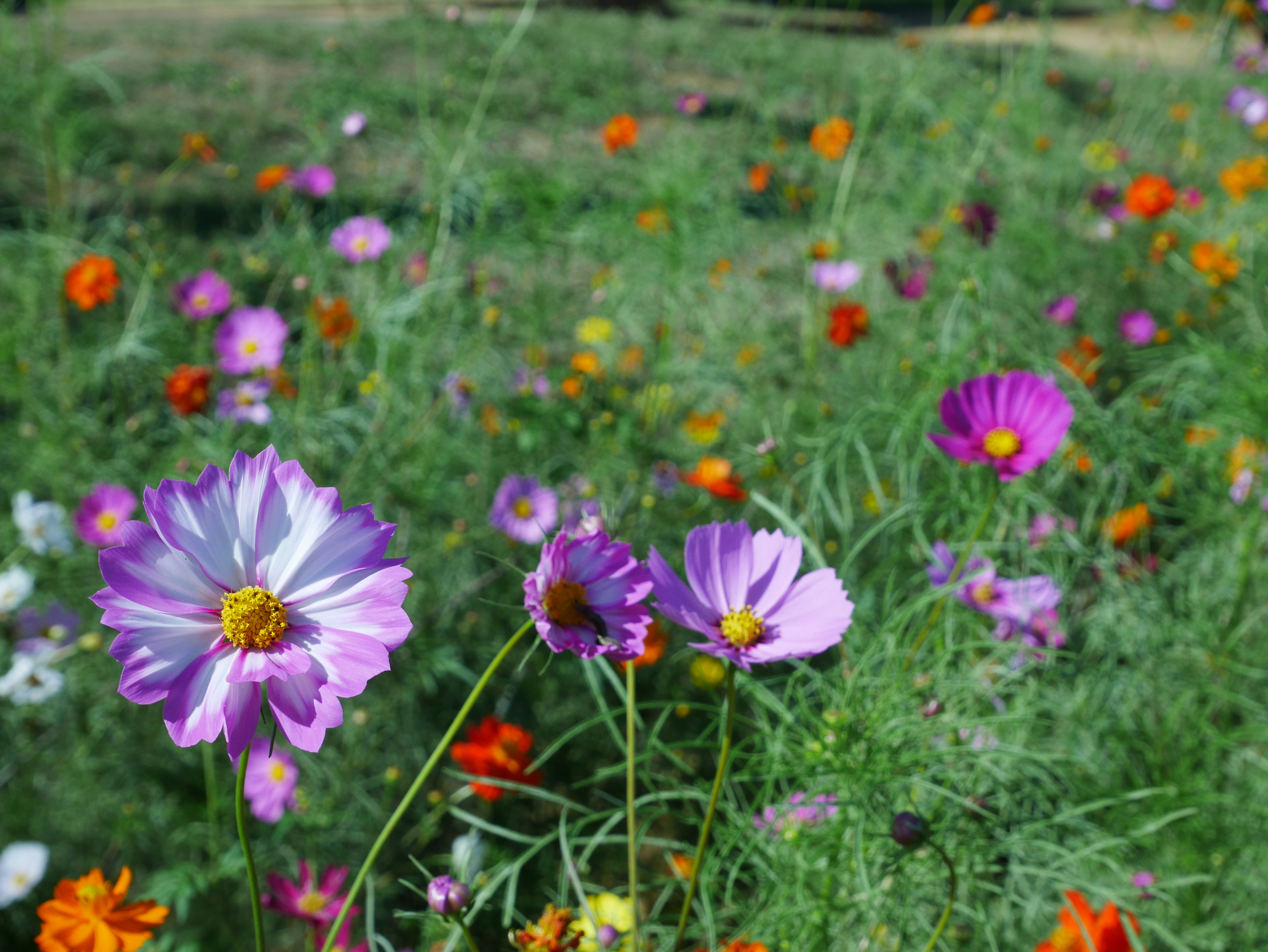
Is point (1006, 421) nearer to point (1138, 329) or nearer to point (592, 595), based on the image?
point (592, 595)

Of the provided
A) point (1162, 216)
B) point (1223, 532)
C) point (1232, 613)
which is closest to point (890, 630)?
point (1232, 613)

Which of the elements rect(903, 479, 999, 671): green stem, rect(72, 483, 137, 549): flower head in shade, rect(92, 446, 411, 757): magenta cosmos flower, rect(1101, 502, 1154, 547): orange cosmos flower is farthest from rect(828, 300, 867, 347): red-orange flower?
rect(92, 446, 411, 757): magenta cosmos flower

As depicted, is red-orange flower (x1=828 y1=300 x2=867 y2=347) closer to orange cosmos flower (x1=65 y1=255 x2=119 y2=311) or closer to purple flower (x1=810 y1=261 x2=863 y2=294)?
purple flower (x1=810 y1=261 x2=863 y2=294)

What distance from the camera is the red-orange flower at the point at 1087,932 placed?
686 millimetres

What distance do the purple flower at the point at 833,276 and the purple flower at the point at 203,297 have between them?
4.32 feet

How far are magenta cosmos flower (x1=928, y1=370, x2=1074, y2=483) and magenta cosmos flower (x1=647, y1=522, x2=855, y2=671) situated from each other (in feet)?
0.78

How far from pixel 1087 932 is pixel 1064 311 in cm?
189

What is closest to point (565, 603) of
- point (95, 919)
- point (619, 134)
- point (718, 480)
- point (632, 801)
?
point (632, 801)

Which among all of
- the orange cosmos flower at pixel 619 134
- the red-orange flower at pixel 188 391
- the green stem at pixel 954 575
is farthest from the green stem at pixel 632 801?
the orange cosmos flower at pixel 619 134

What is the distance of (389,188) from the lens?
188 centimetres

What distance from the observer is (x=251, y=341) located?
158 cm

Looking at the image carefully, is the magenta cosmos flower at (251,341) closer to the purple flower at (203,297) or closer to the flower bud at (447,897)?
the purple flower at (203,297)

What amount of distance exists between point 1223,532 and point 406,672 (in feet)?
4.48

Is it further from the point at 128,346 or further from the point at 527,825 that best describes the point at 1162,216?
the point at 128,346
